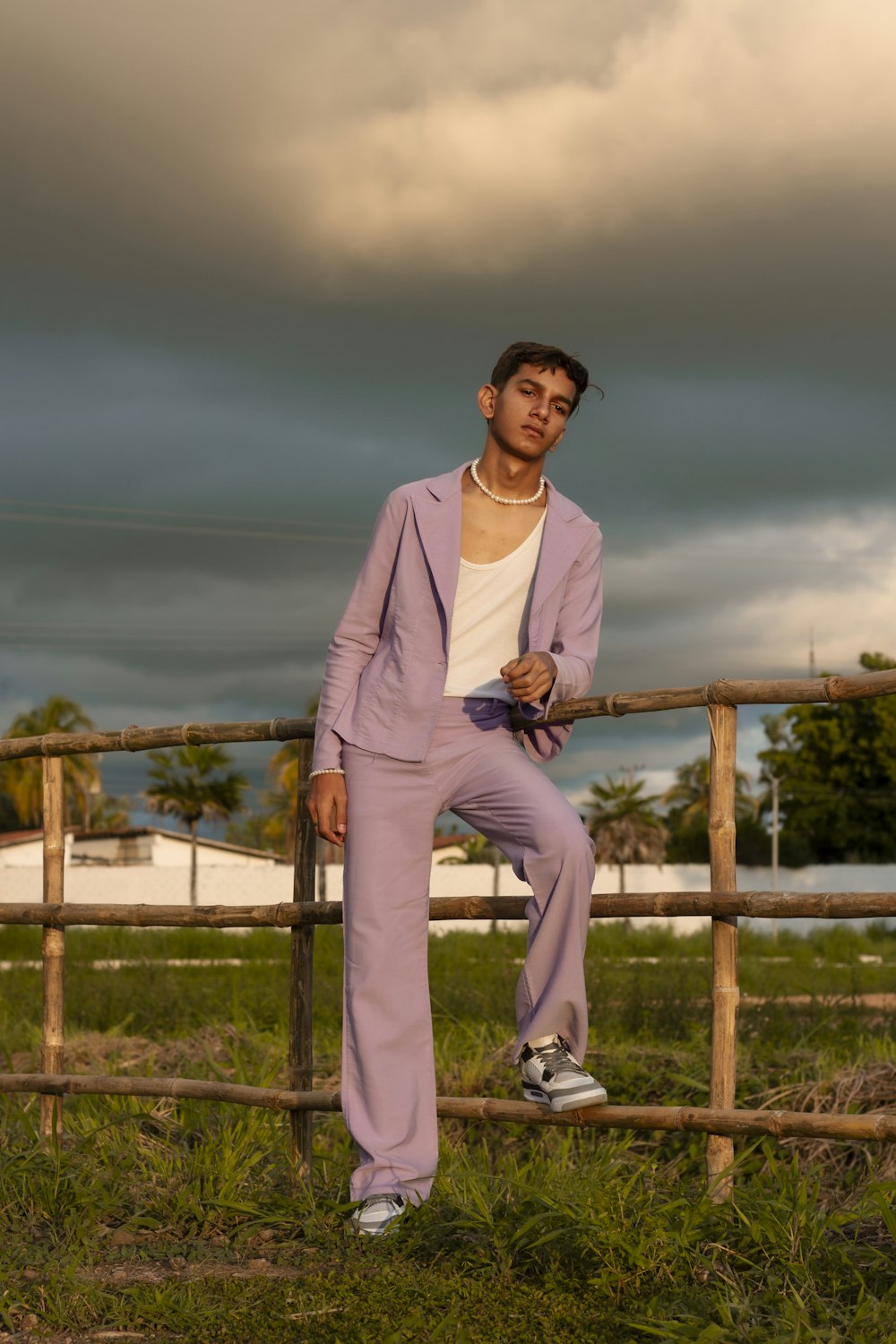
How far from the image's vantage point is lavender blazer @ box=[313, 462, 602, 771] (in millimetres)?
3586

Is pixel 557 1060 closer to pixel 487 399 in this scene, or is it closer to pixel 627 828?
pixel 487 399

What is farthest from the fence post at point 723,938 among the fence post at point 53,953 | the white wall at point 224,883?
the white wall at point 224,883

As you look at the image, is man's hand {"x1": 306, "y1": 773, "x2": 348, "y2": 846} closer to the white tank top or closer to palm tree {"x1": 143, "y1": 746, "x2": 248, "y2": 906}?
the white tank top

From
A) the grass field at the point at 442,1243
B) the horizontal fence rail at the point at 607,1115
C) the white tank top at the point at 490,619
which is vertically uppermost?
the white tank top at the point at 490,619

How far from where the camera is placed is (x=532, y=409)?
12.0ft

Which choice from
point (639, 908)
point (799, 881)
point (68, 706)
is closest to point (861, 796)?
point (799, 881)

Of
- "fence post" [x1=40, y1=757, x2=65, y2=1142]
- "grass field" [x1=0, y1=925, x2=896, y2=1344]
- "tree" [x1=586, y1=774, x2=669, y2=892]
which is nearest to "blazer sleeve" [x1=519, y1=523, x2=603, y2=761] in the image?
"grass field" [x1=0, y1=925, x2=896, y2=1344]

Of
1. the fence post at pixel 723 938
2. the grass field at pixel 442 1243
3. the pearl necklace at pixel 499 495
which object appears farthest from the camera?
the pearl necklace at pixel 499 495

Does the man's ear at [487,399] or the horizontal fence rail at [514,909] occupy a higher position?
the man's ear at [487,399]

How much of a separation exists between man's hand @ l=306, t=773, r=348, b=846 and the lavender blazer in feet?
0.12

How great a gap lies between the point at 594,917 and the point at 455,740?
56 centimetres

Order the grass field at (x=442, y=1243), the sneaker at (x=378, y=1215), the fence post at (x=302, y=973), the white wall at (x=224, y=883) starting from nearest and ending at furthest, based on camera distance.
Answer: the grass field at (x=442, y=1243) < the sneaker at (x=378, y=1215) < the fence post at (x=302, y=973) < the white wall at (x=224, y=883)

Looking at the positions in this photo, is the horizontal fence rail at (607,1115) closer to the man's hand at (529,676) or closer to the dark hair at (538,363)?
the man's hand at (529,676)

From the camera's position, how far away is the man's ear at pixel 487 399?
12.3ft
